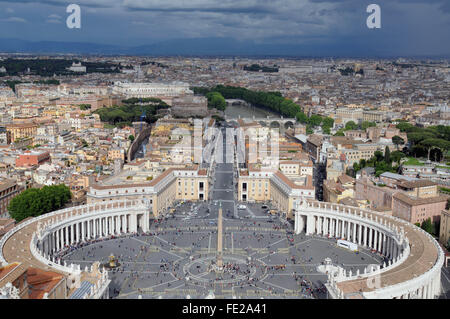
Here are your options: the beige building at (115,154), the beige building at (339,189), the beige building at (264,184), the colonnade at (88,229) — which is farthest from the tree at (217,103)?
the colonnade at (88,229)

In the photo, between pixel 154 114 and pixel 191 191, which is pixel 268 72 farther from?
pixel 191 191

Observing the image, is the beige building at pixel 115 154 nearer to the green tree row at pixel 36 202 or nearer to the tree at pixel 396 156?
the green tree row at pixel 36 202

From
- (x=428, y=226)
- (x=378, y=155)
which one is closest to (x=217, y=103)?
(x=378, y=155)

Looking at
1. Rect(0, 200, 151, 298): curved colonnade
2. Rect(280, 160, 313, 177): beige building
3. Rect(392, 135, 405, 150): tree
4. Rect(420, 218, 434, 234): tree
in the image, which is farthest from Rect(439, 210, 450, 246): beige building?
Rect(392, 135, 405, 150): tree

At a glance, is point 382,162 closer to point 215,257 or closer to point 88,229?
point 215,257

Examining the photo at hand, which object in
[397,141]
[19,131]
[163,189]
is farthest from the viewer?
[19,131]

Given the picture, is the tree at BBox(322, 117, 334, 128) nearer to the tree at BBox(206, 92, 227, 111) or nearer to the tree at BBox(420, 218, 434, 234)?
the tree at BBox(206, 92, 227, 111)
